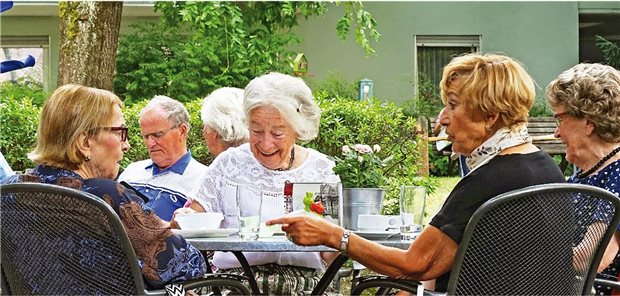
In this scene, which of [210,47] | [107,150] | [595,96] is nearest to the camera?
[107,150]

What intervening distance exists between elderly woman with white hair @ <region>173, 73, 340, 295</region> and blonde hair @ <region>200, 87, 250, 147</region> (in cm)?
68

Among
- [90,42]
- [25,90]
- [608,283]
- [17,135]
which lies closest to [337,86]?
[25,90]

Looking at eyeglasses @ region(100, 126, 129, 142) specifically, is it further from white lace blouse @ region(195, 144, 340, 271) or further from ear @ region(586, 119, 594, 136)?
ear @ region(586, 119, 594, 136)

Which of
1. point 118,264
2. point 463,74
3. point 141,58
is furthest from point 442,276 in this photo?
point 141,58

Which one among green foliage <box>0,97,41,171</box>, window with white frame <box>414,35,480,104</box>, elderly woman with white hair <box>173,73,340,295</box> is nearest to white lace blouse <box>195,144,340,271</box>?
elderly woman with white hair <box>173,73,340,295</box>

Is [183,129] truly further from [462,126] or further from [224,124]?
[462,126]

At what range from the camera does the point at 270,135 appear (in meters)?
4.16

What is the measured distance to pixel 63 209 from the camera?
296cm

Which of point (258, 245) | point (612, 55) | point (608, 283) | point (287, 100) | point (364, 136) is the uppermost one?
point (612, 55)

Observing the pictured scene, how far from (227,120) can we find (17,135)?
325 centimetres

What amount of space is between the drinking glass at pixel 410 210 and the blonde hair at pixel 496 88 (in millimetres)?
490

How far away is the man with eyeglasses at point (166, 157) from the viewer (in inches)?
192

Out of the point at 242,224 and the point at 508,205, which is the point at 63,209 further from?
the point at 508,205

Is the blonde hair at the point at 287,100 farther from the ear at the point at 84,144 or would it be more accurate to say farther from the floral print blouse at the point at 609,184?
the floral print blouse at the point at 609,184
